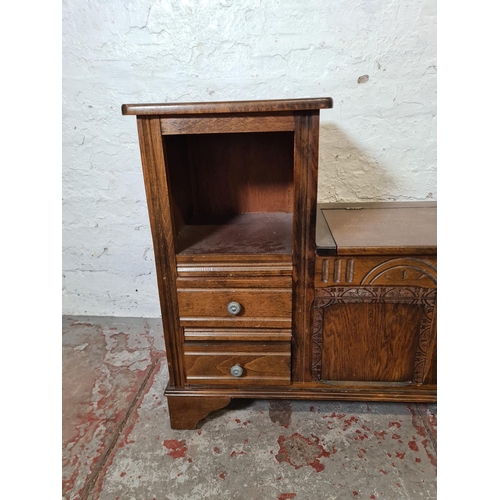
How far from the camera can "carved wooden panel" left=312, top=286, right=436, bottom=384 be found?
1.34 metres

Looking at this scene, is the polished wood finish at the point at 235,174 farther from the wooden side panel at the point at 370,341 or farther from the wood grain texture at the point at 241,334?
the wooden side panel at the point at 370,341

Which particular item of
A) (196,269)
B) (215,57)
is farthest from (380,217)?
(215,57)

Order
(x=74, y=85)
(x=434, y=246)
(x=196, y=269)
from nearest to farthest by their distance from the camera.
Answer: (x=434, y=246), (x=196, y=269), (x=74, y=85)

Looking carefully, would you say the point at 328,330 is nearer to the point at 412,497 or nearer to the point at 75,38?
the point at 412,497

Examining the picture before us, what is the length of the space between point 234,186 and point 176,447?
3.78 ft

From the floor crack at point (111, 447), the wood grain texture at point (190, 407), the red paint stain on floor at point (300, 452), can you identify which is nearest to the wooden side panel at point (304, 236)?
the red paint stain on floor at point (300, 452)

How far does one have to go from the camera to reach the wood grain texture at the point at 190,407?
1.51 m

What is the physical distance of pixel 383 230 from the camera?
1404 mm

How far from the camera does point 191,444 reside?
148 cm

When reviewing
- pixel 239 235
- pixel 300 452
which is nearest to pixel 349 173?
pixel 239 235

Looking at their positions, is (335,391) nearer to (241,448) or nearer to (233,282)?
(241,448)

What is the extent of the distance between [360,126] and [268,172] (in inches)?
19.9

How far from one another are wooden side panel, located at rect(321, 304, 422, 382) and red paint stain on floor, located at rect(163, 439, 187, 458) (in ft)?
2.05

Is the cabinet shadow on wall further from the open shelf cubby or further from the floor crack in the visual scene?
the floor crack
